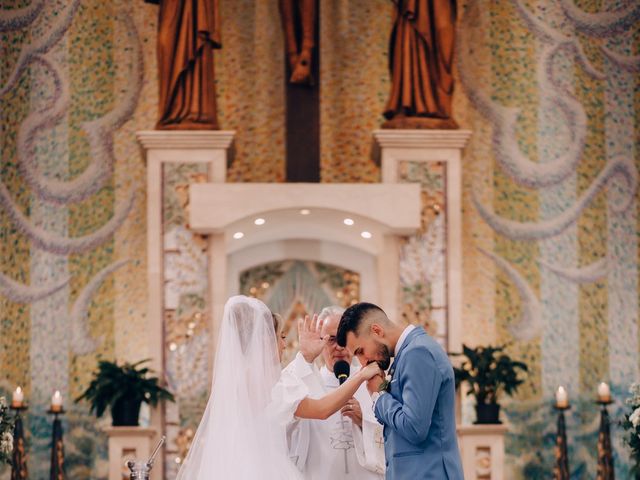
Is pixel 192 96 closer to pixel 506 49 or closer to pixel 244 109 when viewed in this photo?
pixel 244 109

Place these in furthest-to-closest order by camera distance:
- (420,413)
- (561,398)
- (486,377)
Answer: (561,398) < (486,377) < (420,413)

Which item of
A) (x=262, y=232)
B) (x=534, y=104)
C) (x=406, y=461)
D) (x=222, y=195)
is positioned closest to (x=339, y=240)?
(x=262, y=232)

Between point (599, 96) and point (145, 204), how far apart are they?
4.03m

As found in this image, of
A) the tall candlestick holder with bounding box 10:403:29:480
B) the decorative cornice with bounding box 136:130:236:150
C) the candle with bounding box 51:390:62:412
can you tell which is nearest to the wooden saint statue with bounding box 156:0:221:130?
the decorative cornice with bounding box 136:130:236:150

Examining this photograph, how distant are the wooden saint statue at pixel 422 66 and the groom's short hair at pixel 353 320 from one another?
444 cm

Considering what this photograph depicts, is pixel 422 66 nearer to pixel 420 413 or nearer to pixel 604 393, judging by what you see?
pixel 604 393

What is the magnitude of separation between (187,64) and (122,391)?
264 cm

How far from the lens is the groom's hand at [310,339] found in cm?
604

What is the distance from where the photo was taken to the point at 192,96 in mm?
9742

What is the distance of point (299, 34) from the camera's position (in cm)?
1017

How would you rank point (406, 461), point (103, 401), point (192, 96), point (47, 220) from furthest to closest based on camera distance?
point (47, 220) → point (192, 96) → point (103, 401) → point (406, 461)

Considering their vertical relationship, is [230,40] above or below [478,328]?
above

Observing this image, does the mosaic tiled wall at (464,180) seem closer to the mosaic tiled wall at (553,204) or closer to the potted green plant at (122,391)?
the mosaic tiled wall at (553,204)

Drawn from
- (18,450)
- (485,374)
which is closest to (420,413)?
(485,374)
